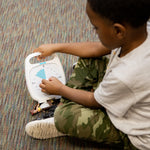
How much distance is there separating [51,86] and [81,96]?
0.49ft

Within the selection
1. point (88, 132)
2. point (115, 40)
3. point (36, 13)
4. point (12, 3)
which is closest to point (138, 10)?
point (115, 40)

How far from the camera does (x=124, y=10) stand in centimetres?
50

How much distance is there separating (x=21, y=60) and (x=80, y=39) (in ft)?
1.21

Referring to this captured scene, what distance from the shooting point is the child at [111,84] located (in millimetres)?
536

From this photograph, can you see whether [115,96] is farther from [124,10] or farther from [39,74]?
Result: [39,74]

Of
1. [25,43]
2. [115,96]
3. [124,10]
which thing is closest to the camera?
[124,10]

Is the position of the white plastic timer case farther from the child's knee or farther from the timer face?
the child's knee

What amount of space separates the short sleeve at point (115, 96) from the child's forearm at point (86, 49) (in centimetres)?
25

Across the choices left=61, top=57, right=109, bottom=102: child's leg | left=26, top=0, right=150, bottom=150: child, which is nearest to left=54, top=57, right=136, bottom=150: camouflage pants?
left=26, top=0, right=150, bottom=150: child

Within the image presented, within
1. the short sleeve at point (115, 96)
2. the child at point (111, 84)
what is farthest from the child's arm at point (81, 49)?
the short sleeve at point (115, 96)

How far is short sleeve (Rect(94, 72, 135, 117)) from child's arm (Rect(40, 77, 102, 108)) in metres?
0.07

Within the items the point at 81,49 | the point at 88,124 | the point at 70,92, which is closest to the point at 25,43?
the point at 81,49

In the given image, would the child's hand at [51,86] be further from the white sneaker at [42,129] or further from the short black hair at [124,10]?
the short black hair at [124,10]

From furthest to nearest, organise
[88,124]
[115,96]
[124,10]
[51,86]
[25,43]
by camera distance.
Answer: [25,43] < [51,86] < [88,124] < [115,96] < [124,10]
